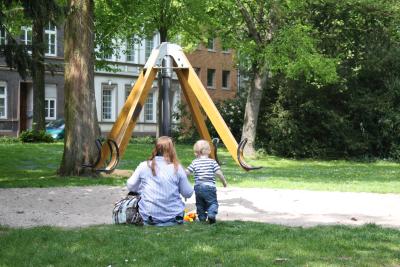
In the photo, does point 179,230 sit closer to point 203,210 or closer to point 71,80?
point 203,210

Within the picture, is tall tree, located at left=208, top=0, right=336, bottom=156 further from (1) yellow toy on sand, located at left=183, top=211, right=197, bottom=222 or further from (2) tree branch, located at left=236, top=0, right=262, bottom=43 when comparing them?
(1) yellow toy on sand, located at left=183, top=211, right=197, bottom=222

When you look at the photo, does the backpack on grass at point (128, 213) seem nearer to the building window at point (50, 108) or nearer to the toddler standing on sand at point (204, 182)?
the toddler standing on sand at point (204, 182)

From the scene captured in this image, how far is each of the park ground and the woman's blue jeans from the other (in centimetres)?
32

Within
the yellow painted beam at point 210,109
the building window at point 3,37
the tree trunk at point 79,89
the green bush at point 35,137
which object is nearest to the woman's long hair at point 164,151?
the yellow painted beam at point 210,109

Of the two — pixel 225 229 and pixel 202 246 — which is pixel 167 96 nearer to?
pixel 225 229

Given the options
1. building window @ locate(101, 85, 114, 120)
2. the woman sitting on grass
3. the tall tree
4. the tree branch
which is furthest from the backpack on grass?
building window @ locate(101, 85, 114, 120)

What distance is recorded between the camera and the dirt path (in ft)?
34.0

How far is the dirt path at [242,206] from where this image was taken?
34.0ft

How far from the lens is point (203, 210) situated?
389 inches

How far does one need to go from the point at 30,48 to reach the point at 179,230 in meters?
10.9

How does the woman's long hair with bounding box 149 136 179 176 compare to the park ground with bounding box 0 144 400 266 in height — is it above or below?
above

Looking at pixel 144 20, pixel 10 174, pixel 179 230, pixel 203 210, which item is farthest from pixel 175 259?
pixel 144 20

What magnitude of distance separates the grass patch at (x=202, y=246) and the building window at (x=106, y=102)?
43820mm

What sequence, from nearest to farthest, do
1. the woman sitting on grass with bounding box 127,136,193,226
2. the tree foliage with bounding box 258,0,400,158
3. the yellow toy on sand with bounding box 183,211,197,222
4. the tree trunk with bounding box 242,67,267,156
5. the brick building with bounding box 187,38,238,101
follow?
the woman sitting on grass with bounding box 127,136,193,226, the yellow toy on sand with bounding box 183,211,197,222, the tree trunk with bounding box 242,67,267,156, the tree foliage with bounding box 258,0,400,158, the brick building with bounding box 187,38,238,101
